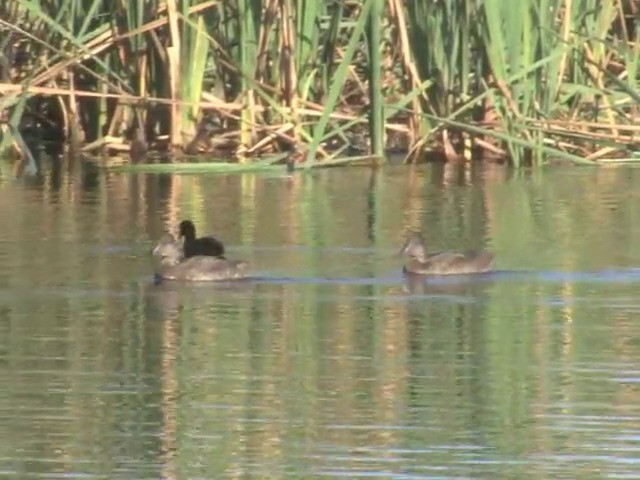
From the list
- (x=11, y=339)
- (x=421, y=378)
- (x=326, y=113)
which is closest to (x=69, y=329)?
(x=11, y=339)

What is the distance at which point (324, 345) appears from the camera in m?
9.74

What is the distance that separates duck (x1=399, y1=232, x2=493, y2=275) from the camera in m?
11.8

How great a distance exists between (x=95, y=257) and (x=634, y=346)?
4122mm

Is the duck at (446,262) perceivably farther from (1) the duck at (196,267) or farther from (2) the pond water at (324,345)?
(1) the duck at (196,267)

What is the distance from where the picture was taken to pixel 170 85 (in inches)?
757

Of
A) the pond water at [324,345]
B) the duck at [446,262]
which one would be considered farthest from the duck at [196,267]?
the duck at [446,262]

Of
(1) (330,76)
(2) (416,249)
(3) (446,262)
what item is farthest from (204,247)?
(1) (330,76)

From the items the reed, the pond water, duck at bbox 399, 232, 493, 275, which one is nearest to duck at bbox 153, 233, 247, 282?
the pond water

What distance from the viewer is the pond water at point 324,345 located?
25.0 feet

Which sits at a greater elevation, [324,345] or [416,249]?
[416,249]

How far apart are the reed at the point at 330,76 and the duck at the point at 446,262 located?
5.41m

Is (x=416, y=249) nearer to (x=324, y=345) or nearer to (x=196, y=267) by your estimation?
(x=196, y=267)

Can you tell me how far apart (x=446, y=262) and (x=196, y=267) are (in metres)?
1.35

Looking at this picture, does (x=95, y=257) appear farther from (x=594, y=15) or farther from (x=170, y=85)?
(x=594, y=15)
